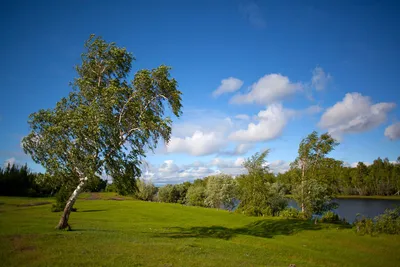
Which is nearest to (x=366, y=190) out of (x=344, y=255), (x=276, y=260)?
(x=344, y=255)

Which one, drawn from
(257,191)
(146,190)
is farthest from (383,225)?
(146,190)

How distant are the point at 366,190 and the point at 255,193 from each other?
424 feet

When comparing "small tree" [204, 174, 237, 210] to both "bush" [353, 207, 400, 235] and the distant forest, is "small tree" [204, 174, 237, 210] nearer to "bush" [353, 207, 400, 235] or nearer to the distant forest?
the distant forest

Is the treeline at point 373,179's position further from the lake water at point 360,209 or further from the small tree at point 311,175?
the small tree at point 311,175

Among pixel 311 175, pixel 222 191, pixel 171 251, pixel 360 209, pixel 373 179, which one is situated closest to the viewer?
pixel 171 251

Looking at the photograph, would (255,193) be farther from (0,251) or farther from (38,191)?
(38,191)

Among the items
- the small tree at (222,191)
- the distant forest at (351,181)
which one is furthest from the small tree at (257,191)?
the small tree at (222,191)

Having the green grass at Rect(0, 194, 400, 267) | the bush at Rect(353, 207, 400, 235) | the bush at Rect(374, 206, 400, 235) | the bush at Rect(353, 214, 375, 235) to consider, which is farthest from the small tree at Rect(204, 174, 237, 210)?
Result: the green grass at Rect(0, 194, 400, 267)

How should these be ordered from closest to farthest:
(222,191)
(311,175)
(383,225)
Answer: (383,225) → (311,175) → (222,191)

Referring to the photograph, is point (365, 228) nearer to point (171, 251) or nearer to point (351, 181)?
point (171, 251)

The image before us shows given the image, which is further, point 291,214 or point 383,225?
point 291,214

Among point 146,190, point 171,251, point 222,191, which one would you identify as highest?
point 171,251

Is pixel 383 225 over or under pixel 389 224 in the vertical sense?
under

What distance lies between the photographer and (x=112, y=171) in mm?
23641
